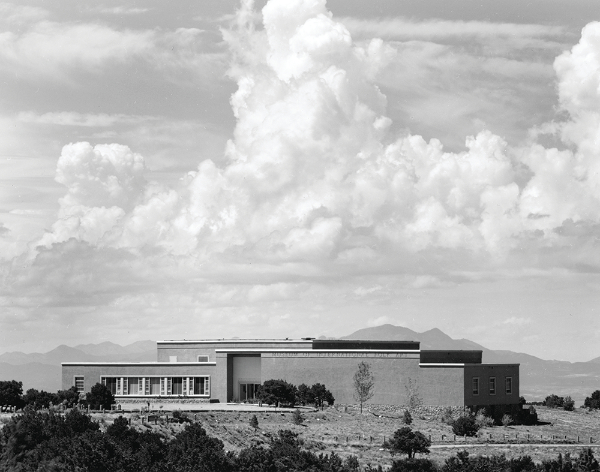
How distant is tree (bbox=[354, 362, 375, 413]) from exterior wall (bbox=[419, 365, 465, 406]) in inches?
215

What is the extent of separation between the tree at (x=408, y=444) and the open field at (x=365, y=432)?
102 cm

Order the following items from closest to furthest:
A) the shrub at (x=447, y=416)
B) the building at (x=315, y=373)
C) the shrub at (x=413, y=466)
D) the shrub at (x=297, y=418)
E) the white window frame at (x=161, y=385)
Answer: the shrub at (x=413, y=466), the shrub at (x=297, y=418), the shrub at (x=447, y=416), the building at (x=315, y=373), the white window frame at (x=161, y=385)

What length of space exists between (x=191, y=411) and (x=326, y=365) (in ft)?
76.7

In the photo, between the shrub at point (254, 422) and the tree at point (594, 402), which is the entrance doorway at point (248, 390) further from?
the tree at point (594, 402)

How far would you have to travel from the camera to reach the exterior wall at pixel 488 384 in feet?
342

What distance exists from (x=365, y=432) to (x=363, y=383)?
56.2ft

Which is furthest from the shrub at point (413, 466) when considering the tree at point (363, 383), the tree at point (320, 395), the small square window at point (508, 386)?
the small square window at point (508, 386)

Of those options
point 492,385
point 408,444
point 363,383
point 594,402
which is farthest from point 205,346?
point 408,444

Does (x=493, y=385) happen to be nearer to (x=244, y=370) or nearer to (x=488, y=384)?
(x=488, y=384)

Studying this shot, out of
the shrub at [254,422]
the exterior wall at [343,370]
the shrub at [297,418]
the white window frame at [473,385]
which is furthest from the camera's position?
the exterior wall at [343,370]

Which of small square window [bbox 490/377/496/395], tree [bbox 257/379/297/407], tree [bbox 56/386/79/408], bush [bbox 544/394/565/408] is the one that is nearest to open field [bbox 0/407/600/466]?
tree [bbox 257/379/297/407]

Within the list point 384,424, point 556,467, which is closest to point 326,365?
point 384,424

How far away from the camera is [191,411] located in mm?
93062

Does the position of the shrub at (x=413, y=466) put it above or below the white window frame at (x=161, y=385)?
below
